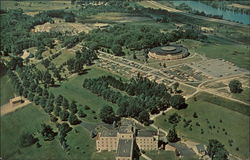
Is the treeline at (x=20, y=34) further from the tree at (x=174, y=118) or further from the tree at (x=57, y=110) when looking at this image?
the tree at (x=174, y=118)

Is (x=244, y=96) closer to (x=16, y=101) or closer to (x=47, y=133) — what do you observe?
(x=47, y=133)

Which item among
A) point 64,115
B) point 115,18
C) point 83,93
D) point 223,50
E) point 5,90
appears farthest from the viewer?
point 115,18

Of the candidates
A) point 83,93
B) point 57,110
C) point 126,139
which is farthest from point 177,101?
point 57,110

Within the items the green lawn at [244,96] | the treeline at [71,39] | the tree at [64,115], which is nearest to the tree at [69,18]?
the treeline at [71,39]

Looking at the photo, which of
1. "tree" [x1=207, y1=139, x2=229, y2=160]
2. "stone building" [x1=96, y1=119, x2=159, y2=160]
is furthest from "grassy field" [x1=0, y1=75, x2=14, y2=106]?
"tree" [x1=207, y1=139, x2=229, y2=160]

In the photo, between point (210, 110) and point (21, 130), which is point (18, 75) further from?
point (210, 110)

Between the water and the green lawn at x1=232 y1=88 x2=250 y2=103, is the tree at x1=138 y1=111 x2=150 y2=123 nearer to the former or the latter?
the green lawn at x1=232 y1=88 x2=250 y2=103
